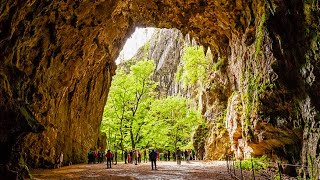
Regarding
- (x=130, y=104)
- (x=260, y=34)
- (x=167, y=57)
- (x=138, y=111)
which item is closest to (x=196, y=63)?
(x=138, y=111)

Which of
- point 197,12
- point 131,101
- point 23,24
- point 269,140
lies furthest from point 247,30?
point 131,101

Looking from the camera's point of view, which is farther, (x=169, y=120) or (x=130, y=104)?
(x=169, y=120)

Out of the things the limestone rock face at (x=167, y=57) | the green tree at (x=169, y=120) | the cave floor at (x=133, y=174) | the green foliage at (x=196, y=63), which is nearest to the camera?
the cave floor at (x=133, y=174)

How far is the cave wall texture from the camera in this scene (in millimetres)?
13594

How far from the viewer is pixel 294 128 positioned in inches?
606

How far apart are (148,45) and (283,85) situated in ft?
222

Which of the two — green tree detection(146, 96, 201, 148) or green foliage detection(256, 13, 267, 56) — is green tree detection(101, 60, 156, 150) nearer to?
green tree detection(146, 96, 201, 148)

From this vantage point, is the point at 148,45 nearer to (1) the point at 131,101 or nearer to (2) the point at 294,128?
(1) the point at 131,101

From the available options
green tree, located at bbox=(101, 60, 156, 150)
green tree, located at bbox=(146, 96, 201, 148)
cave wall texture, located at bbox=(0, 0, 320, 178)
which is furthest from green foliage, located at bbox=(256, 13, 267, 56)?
green tree, located at bbox=(101, 60, 156, 150)

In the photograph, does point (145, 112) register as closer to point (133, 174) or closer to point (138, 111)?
point (138, 111)

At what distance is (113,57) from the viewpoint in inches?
1326

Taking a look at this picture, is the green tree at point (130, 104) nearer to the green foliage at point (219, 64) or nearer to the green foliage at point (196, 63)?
the green foliage at point (219, 64)

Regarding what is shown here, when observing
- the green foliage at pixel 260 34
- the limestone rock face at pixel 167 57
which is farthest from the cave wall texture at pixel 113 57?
the limestone rock face at pixel 167 57

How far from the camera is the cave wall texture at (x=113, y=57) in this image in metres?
13.6
